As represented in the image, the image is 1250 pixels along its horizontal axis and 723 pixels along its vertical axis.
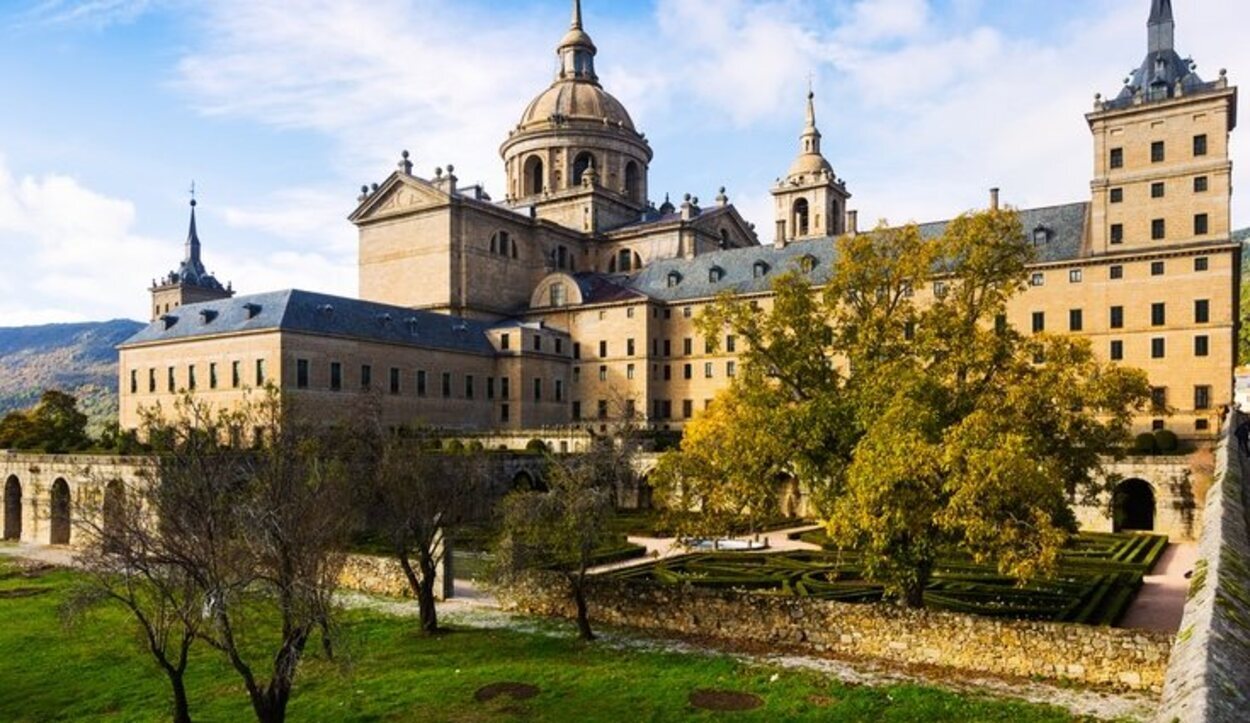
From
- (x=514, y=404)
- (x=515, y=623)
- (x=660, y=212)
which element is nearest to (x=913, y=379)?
(x=515, y=623)

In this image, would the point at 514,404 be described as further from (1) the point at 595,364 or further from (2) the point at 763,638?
(2) the point at 763,638

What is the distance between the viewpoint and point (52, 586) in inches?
1243

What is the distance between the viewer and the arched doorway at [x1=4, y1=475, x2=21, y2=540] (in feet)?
151

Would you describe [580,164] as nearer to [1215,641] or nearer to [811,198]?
[811,198]

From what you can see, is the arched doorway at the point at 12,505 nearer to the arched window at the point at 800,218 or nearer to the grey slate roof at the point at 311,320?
the grey slate roof at the point at 311,320

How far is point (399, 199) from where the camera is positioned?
6900 cm

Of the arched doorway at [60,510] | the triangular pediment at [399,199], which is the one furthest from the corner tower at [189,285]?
the arched doorway at [60,510]

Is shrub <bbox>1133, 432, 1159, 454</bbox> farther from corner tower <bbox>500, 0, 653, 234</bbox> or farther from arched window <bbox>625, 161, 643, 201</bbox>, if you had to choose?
arched window <bbox>625, 161, 643, 201</bbox>

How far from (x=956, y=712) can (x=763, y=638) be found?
581cm

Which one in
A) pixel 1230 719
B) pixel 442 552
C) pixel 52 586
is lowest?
pixel 52 586

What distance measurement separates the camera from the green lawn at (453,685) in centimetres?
1621

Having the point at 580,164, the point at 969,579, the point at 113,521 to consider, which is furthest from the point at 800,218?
the point at 113,521

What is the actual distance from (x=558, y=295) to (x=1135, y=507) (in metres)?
42.6

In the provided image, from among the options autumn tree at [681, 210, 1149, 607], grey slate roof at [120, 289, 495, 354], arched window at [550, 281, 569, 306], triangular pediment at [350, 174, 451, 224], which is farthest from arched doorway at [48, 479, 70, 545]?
arched window at [550, 281, 569, 306]
